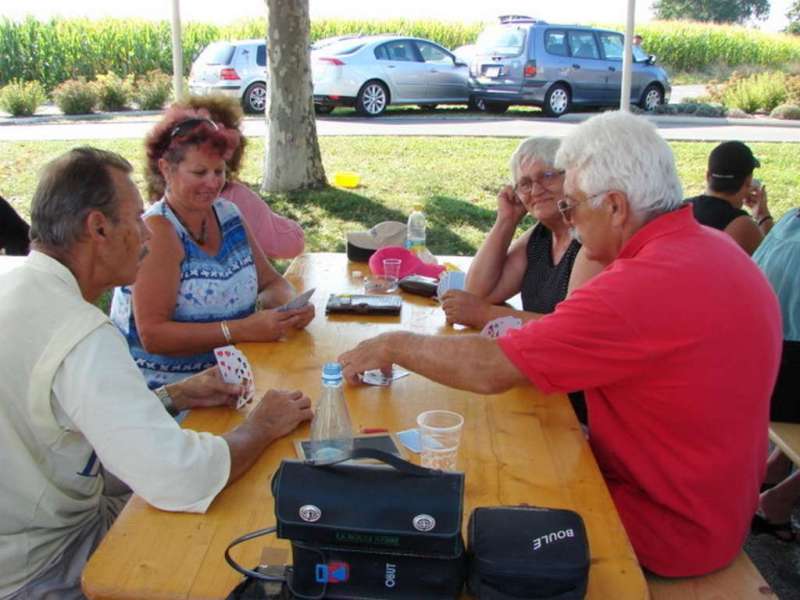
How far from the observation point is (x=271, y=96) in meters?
8.46

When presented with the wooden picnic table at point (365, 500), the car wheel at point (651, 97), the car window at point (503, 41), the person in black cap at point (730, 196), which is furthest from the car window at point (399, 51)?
the wooden picnic table at point (365, 500)

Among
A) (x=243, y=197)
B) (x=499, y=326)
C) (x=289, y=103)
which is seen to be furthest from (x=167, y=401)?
(x=289, y=103)

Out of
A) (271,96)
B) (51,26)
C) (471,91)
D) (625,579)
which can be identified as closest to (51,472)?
(625,579)

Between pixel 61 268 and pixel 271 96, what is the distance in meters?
6.96

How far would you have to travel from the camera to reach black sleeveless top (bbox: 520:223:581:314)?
314 cm

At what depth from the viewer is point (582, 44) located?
50.8 feet

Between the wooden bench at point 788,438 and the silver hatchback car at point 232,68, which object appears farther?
the silver hatchback car at point 232,68

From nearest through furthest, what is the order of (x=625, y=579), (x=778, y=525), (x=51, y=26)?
(x=625, y=579)
(x=778, y=525)
(x=51, y=26)

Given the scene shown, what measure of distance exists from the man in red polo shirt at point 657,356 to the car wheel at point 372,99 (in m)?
13.0

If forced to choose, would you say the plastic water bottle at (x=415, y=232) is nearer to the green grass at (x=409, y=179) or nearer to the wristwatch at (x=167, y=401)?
the wristwatch at (x=167, y=401)

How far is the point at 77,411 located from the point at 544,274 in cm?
209

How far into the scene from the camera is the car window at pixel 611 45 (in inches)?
616

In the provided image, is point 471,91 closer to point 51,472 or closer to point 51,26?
point 51,26

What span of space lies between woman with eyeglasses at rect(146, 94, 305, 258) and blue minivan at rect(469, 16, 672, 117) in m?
11.6
